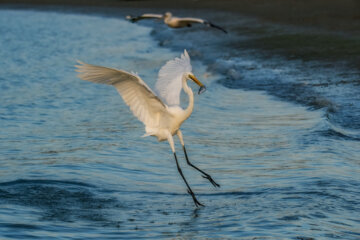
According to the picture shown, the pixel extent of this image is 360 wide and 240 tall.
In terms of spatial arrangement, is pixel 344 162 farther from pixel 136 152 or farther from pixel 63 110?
pixel 63 110

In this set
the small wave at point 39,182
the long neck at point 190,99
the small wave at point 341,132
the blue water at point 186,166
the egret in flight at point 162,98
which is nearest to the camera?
the blue water at point 186,166

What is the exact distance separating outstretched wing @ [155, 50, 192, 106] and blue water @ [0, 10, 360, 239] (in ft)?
3.12

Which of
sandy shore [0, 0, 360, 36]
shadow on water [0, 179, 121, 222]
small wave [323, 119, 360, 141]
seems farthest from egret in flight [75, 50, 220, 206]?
sandy shore [0, 0, 360, 36]

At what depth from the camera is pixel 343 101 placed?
1109cm

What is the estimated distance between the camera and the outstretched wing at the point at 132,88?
19.2 feet

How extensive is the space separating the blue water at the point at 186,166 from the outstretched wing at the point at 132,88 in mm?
823

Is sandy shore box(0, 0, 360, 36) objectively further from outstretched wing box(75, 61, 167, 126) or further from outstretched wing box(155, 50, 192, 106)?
outstretched wing box(75, 61, 167, 126)

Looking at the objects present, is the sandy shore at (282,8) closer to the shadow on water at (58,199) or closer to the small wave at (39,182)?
the small wave at (39,182)

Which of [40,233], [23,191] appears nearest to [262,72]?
[23,191]

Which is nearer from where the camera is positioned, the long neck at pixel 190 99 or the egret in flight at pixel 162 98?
the egret in flight at pixel 162 98

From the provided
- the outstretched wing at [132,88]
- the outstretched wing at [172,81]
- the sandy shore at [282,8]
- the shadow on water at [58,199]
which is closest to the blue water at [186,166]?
the shadow on water at [58,199]

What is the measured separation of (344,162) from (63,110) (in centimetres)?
549

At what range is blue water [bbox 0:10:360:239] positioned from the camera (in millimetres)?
5750

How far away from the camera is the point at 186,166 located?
313 inches
